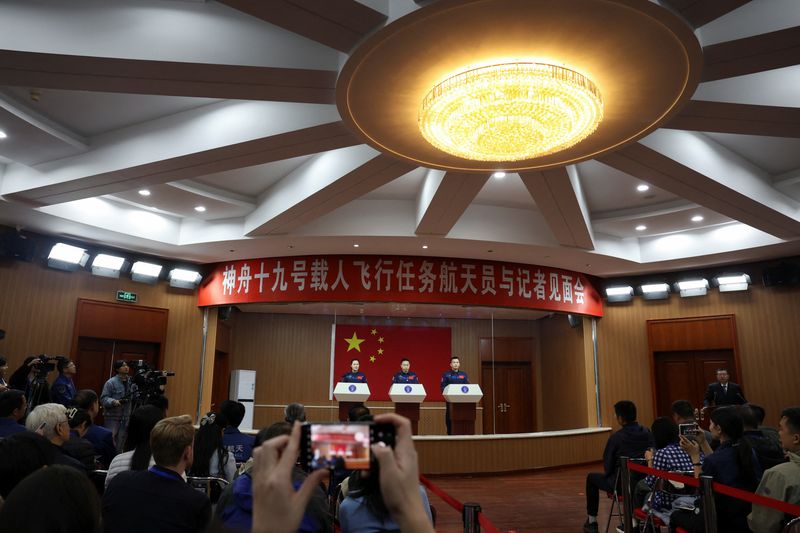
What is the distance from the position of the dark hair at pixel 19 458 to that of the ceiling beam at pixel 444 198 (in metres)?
4.44

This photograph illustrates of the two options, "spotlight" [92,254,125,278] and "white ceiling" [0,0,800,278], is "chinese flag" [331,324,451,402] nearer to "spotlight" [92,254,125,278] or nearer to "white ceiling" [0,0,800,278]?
"white ceiling" [0,0,800,278]

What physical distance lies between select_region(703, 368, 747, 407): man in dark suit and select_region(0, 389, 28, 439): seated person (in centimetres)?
878

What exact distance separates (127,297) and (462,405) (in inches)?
226

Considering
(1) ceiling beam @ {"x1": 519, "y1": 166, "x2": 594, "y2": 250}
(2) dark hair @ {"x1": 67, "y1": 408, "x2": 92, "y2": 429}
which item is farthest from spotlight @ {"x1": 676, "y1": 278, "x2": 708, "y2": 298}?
(2) dark hair @ {"x1": 67, "y1": 408, "x2": 92, "y2": 429}

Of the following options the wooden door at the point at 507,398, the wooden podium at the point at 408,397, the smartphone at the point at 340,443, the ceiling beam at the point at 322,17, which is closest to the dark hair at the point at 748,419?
the ceiling beam at the point at 322,17

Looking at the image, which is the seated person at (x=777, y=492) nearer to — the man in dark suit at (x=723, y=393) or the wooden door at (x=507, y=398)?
the man in dark suit at (x=723, y=393)

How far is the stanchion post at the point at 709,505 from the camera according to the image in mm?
3084

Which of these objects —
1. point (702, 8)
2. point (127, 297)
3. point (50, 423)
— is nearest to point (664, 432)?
point (702, 8)

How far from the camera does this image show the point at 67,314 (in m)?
8.32

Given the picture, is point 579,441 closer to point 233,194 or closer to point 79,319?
point 233,194

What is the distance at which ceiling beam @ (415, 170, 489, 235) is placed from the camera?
593 centimetres

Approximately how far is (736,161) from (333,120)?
4768mm

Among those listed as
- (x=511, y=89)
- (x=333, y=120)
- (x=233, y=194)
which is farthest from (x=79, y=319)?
(x=511, y=89)

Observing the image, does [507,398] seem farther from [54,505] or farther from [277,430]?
[54,505]
